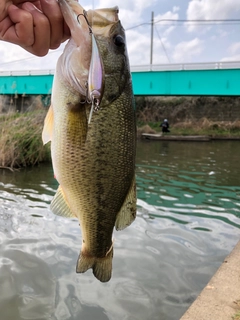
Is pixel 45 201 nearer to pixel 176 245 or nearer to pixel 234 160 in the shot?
pixel 176 245

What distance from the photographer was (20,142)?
1137 cm

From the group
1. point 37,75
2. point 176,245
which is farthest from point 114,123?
point 37,75

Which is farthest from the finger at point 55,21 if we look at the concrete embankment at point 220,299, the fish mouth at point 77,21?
the concrete embankment at point 220,299

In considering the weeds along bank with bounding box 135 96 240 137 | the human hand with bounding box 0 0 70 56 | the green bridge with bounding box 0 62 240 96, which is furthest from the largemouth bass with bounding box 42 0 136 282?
the weeds along bank with bounding box 135 96 240 137

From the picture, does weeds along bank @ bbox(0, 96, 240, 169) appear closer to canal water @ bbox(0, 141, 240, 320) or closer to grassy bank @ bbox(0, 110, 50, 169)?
grassy bank @ bbox(0, 110, 50, 169)

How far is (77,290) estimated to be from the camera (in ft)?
13.4

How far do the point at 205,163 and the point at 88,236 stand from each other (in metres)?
12.5

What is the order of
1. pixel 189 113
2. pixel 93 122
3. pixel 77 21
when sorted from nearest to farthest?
pixel 77 21 < pixel 93 122 < pixel 189 113

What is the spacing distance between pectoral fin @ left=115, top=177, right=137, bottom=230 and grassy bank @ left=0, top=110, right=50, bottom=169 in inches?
388

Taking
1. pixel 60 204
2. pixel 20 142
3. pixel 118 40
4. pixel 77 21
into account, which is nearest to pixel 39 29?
pixel 77 21

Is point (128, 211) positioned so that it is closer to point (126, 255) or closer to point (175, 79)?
point (126, 255)

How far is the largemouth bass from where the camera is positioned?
1422mm

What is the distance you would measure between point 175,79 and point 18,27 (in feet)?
73.5

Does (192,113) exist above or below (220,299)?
above
